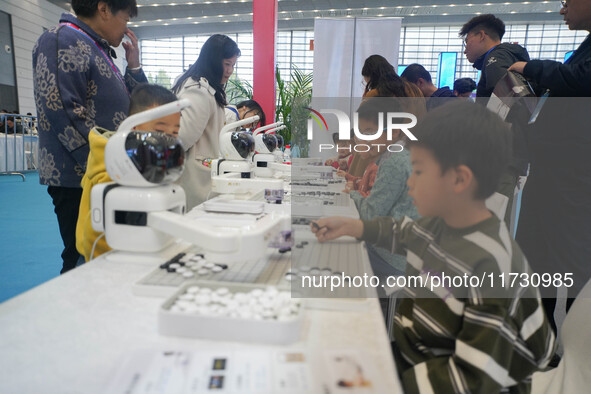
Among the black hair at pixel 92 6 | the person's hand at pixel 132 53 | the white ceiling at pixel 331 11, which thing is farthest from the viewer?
the white ceiling at pixel 331 11

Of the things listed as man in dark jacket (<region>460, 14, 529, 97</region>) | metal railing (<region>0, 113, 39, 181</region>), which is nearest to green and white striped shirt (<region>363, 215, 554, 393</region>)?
man in dark jacket (<region>460, 14, 529, 97</region>)

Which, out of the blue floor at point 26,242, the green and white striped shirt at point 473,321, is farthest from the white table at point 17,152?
the green and white striped shirt at point 473,321

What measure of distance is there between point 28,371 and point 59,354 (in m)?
0.05

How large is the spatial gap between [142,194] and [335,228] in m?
0.50

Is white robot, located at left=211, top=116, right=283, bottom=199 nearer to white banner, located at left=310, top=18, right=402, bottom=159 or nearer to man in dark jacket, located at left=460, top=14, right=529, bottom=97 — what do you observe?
man in dark jacket, located at left=460, top=14, right=529, bottom=97

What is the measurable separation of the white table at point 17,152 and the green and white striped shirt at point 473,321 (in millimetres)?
Result: 7844

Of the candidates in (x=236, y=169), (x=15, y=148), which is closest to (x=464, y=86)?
(x=236, y=169)

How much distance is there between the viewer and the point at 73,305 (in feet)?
2.53

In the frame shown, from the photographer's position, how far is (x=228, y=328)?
65cm

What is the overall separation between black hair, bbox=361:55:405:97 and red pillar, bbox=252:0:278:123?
8.41 ft

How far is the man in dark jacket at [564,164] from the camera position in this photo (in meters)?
1.48

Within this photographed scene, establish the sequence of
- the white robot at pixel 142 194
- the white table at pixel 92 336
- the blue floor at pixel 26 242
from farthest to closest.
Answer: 1. the blue floor at pixel 26 242
2. the white robot at pixel 142 194
3. the white table at pixel 92 336

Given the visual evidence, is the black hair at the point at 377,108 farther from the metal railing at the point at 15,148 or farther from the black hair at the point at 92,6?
the metal railing at the point at 15,148

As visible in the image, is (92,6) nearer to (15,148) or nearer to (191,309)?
(191,309)
